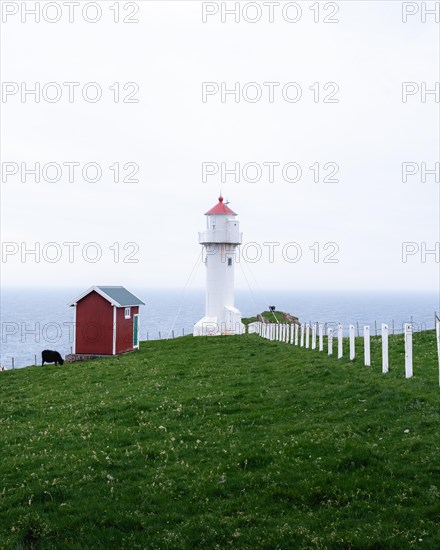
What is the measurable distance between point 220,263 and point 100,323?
16.9 m

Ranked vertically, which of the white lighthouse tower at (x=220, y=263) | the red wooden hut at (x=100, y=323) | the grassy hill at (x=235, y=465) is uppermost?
the white lighthouse tower at (x=220, y=263)

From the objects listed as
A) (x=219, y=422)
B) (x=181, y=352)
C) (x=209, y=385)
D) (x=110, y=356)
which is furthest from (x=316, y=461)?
(x=110, y=356)

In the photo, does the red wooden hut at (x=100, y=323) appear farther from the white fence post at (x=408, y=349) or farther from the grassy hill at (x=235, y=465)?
the white fence post at (x=408, y=349)

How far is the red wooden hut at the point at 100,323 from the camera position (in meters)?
45.4

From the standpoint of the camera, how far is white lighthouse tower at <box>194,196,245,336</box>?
2320 inches

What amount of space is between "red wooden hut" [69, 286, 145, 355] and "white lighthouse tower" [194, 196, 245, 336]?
44.2ft

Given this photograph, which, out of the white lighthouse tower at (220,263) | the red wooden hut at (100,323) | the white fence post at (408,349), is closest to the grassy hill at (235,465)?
the white fence post at (408,349)

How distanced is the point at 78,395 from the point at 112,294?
23.4 meters

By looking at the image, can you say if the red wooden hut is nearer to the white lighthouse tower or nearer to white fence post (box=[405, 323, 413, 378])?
the white lighthouse tower

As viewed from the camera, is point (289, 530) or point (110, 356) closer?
point (289, 530)

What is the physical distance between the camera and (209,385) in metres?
22.8

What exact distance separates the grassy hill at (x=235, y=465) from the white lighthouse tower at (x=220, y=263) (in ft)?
118

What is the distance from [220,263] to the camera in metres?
59.2

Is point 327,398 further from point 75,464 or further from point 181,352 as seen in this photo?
point 181,352
